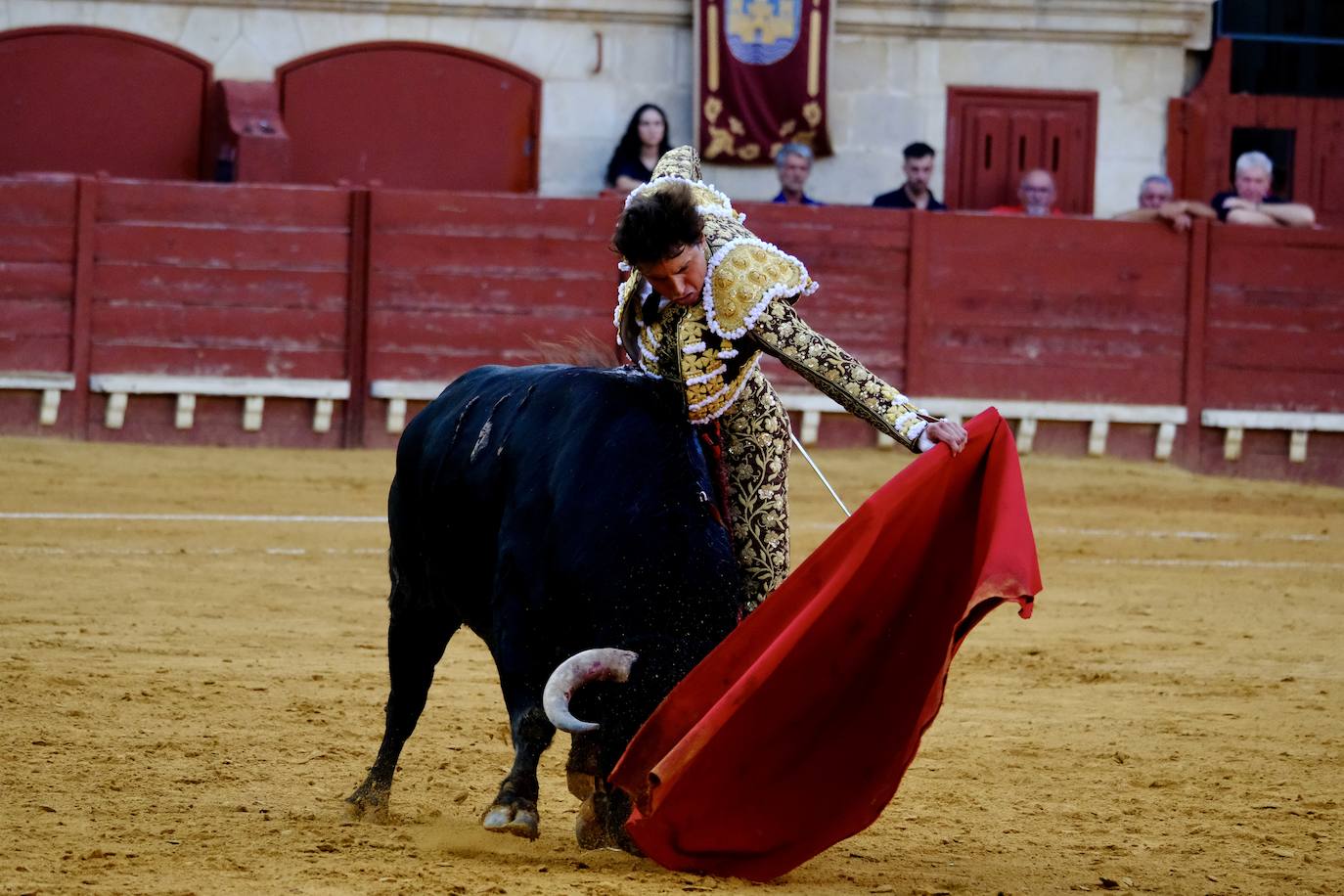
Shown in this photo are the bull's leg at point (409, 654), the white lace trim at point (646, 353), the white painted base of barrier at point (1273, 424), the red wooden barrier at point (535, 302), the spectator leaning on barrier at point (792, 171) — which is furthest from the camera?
the white painted base of barrier at point (1273, 424)

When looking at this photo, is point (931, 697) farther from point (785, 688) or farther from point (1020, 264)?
point (1020, 264)

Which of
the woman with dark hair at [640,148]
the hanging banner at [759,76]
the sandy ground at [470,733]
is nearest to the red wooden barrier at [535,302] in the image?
the woman with dark hair at [640,148]

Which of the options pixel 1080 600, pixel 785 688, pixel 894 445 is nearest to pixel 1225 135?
pixel 894 445

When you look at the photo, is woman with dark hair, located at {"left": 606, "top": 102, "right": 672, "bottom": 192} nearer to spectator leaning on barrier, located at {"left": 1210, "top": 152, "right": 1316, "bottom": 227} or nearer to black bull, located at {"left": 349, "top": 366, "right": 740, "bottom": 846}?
spectator leaning on barrier, located at {"left": 1210, "top": 152, "right": 1316, "bottom": 227}

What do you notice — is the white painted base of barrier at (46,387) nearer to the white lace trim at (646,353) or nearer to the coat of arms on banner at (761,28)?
the coat of arms on banner at (761,28)

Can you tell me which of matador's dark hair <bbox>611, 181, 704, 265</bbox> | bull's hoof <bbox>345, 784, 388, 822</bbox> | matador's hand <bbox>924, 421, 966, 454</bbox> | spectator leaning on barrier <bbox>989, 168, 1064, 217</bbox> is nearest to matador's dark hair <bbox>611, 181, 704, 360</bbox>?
matador's dark hair <bbox>611, 181, 704, 265</bbox>

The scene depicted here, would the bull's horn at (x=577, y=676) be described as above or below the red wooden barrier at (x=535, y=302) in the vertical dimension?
below

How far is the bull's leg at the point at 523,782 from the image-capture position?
2906 millimetres

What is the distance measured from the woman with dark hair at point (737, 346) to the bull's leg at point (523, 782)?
0.38 meters

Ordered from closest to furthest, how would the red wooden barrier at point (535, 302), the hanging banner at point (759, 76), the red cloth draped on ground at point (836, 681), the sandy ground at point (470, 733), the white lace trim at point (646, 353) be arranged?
1. the red cloth draped on ground at point (836, 681)
2. the sandy ground at point (470, 733)
3. the white lace trim at point (646, 353)
4. the red wooden barrier at point (535, 302)
5. the hanging banner at point (759, 76)

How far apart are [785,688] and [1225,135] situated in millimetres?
8478

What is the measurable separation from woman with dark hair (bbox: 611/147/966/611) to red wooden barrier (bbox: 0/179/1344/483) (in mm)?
5722

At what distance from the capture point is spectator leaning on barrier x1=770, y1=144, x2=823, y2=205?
9.10 meters

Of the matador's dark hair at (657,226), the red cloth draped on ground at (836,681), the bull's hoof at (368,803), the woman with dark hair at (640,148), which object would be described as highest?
the woman with dark hair at (640,148)
